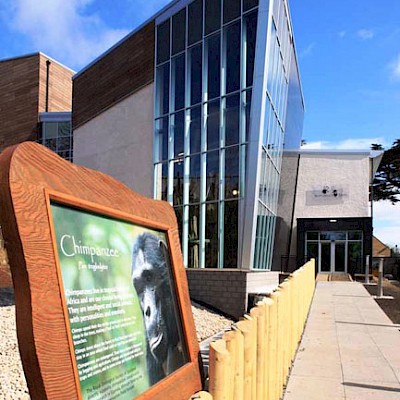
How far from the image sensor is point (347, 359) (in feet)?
23.6

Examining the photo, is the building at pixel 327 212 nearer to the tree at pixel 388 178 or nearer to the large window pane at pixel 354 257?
the large window pane at pixel 354 257

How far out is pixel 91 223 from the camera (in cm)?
267

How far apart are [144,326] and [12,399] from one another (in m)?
3.86

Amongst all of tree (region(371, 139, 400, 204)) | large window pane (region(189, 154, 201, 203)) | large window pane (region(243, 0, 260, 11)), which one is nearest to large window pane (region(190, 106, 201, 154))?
large window pane (region(189, 154, 201, 203))

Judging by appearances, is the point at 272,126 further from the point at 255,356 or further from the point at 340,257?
the point at 255,356

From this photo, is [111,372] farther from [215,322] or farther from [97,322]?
[215,322]

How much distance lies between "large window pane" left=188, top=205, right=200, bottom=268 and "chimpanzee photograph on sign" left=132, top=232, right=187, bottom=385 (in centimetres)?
1610

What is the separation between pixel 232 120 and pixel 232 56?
2746 mm

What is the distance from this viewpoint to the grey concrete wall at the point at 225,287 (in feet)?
57.3

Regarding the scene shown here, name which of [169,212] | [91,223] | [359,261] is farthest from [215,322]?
[359,261]

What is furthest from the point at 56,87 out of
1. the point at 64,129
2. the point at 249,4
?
the point at 249,4

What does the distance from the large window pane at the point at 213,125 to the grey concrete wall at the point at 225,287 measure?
18.0 feet

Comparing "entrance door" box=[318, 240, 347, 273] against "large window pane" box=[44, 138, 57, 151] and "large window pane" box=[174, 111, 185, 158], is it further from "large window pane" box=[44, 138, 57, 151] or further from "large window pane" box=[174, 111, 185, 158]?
"large window pane" box=[44, 138, 57, 151]

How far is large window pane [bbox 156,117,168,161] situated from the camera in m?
22.3
